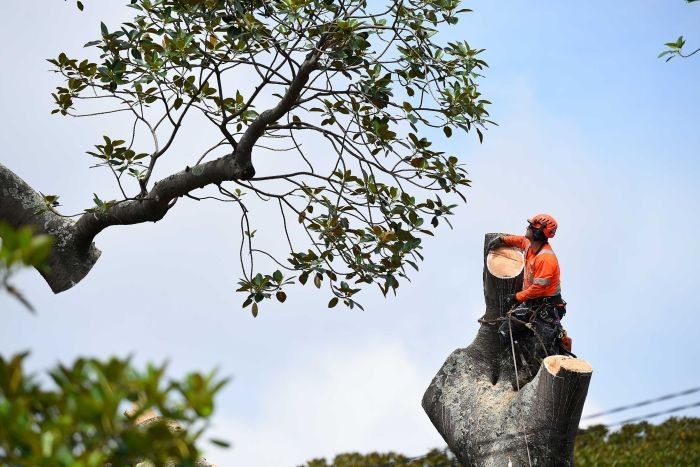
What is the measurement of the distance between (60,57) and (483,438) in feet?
17.5

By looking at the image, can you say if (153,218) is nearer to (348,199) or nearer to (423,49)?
(348,199)

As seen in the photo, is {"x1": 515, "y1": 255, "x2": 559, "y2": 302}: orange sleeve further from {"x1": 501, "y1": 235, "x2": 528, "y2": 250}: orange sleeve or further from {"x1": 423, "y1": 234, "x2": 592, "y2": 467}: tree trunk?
{"x1": 501, "y1": 235, "x2": 528, "y2": 250}: orange sleeve

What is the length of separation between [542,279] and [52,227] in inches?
190

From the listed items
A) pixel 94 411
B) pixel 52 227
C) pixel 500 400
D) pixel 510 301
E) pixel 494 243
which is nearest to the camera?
pixel 94 411

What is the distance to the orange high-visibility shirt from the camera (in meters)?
8.93

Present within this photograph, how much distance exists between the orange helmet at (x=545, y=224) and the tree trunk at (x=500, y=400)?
361 millimetres

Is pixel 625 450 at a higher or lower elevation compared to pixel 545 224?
higher

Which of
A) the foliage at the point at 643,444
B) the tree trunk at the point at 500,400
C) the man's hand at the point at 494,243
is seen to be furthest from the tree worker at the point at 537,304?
the foliage at the point at 643,444

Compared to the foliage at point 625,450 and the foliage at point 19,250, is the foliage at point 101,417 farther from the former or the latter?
the foliage at point 625,450

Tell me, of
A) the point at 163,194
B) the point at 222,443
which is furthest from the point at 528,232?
the point at 222,443

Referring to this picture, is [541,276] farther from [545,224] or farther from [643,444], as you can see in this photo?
[643,444]

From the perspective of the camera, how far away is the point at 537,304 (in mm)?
9008

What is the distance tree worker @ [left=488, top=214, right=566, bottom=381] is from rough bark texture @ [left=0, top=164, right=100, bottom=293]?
4.24 meters

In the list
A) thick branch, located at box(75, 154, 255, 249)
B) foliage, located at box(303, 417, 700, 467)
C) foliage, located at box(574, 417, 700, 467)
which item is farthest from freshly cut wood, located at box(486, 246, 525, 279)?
foliage, located at box(574, 417, 700, 467)
